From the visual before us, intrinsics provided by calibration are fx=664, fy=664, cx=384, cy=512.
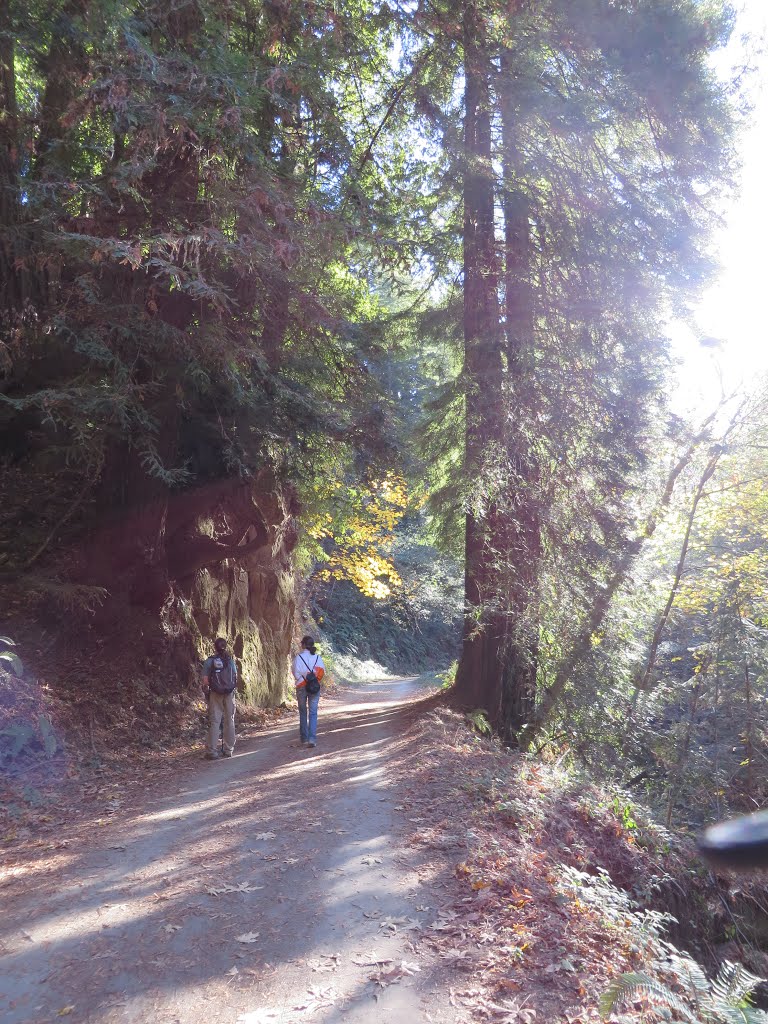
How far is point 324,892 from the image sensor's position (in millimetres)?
4953

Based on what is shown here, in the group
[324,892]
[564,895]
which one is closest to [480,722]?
[564,895]

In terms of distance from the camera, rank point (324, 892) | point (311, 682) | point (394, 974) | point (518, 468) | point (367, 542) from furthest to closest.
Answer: point (367, 542) → point (518, 468) → point (311, 682) → point (324, 892) → point (394, 974)

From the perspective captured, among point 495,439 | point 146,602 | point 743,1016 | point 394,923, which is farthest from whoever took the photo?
point 146,602

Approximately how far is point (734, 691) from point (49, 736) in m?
11.9

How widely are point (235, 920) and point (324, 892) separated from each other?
71 centimetres

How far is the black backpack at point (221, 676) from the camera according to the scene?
968cm

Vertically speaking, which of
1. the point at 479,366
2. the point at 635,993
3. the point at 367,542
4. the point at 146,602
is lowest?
the point at 635,993

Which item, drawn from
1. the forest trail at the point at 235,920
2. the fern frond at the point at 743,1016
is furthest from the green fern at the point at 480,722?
the fern frond at the point at 743,1016

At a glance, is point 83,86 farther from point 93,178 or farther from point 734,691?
point 734,691

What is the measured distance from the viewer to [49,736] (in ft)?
26.3

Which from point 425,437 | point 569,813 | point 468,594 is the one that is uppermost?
point 425,437

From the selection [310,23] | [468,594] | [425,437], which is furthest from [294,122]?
[468,594]

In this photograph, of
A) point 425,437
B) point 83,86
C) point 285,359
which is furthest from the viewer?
point 425,437

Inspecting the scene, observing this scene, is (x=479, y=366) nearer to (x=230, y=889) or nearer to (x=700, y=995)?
(x=230, y=889)
